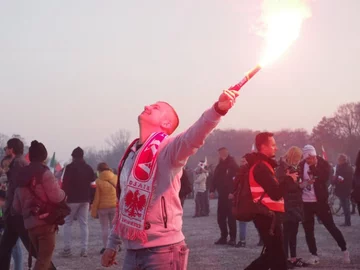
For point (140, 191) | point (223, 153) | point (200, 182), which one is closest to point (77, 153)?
point (223, 153)

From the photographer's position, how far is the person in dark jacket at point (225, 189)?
1176cm

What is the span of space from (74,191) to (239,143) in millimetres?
85801

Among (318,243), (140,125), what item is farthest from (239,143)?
(140,125)

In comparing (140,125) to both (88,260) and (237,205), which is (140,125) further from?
(88,260)

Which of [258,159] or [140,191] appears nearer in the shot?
[140,191]

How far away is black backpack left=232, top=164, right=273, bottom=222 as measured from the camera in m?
6.41

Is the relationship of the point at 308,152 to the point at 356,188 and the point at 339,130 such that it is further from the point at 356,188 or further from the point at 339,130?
the point at 339,130

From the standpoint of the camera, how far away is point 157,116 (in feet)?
13.3

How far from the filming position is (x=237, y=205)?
21.7 feet

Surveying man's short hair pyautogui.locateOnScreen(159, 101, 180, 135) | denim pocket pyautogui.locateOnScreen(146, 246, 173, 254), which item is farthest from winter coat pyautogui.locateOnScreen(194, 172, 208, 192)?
denim pocket pyautogui.locateOnScreen(146, 246, 173, 254)

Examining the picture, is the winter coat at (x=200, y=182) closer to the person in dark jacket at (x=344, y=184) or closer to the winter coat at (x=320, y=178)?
the person in dark jacket at (x=344, y=184)

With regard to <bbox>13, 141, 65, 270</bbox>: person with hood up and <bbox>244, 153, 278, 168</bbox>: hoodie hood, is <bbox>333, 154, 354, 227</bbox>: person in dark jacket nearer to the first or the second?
<bbox>244, 153, 278, 168</bbox>: hoodie hood

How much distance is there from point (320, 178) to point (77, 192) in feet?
14.5

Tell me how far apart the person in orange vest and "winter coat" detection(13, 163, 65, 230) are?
2235 millimetres
